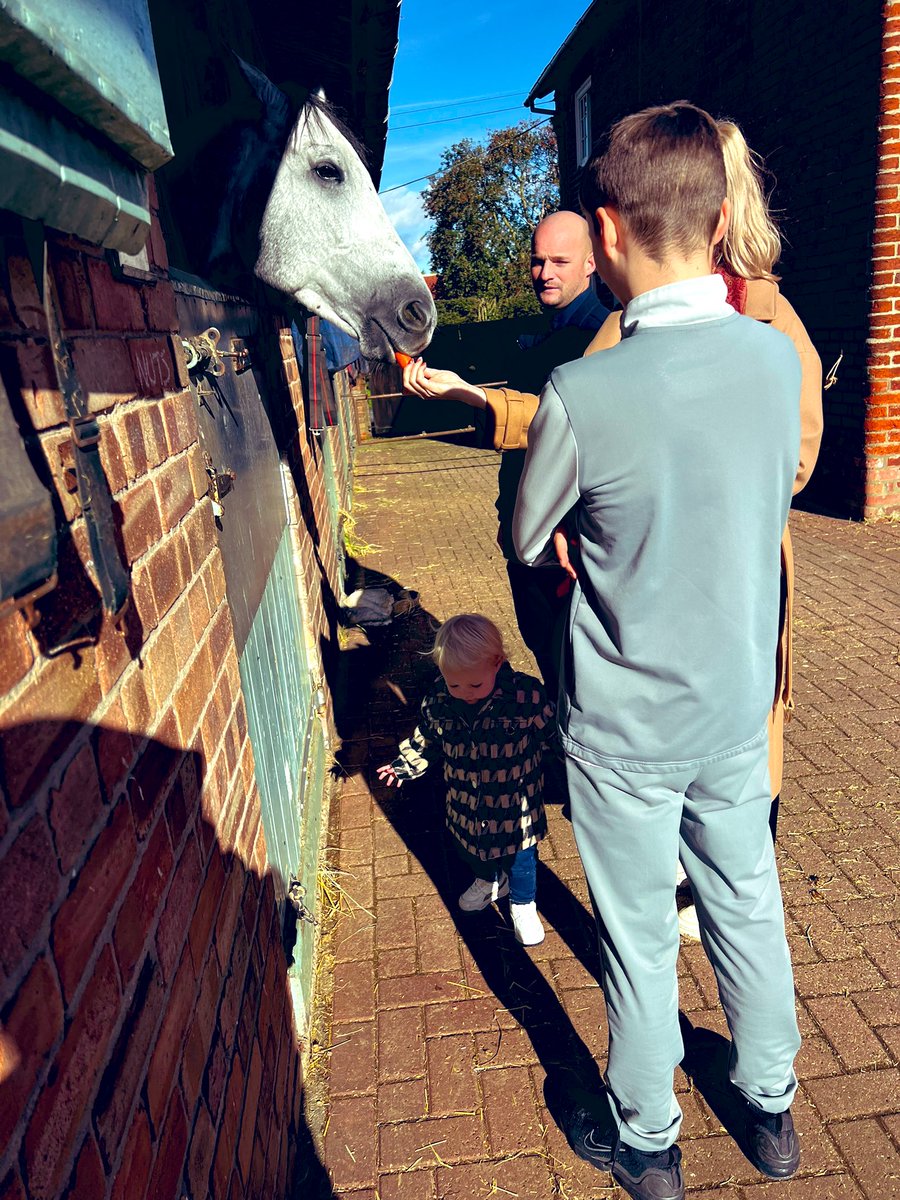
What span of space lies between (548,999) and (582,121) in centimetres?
1715

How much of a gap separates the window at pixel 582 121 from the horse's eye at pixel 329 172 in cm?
1469

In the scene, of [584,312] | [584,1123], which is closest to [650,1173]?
[584,1123]

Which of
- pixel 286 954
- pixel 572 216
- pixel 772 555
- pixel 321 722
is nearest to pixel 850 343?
pixel 572 216

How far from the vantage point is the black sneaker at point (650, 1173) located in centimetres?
207

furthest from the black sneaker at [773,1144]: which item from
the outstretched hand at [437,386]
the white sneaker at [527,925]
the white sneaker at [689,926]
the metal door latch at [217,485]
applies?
the outstretched hand at [437,386]

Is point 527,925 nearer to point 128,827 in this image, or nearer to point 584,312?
point 128,827

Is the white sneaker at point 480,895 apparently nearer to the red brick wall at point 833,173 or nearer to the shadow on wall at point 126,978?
the shadow on wall at point 126,978

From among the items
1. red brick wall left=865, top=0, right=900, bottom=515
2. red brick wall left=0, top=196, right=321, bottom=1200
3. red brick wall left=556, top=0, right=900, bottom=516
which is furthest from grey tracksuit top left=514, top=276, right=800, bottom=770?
red brick wall left=865, top=0, right=900, bottom=515

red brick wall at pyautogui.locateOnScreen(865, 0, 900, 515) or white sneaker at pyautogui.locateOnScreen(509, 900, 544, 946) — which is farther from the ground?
red brick wall at pyautogui.locateOnScreen(865, 0, 900, 515)

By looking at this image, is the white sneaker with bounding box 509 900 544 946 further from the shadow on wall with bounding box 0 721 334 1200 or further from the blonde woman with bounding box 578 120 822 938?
the shadow on wall with bounding box 0 721 334 1200

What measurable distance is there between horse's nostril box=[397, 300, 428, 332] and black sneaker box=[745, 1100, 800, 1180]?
8.73ft

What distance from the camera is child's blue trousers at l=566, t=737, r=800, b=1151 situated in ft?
6.05

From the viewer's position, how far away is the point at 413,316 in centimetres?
302

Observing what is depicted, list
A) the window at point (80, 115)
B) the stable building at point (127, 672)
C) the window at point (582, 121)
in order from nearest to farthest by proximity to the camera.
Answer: the window at point (80, 115) < the stable building at point (127, 672) < the window at point (582, 121)
